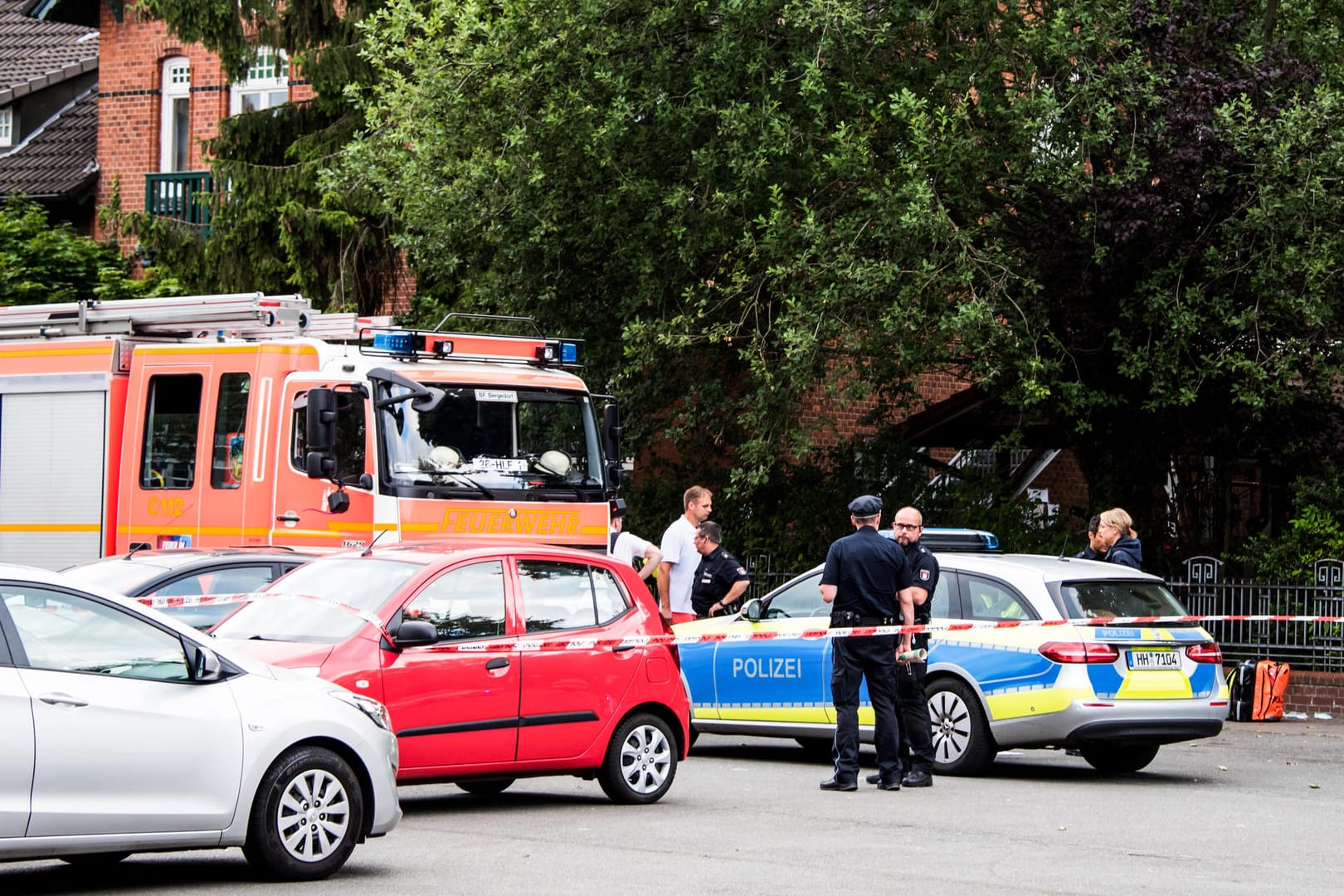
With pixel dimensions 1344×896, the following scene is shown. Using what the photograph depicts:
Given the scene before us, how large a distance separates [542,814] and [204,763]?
3288 millimetres

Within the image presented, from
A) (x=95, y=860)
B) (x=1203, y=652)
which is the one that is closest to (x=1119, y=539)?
(x=1203, y=652)

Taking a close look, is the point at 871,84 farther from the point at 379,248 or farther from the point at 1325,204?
the point at 379,248

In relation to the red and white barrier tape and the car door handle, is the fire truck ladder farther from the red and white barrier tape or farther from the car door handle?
the car door handle

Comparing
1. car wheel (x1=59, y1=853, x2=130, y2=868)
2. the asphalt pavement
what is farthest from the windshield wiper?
car wheel (x1=59, y1=853, x2=130, y2=868)

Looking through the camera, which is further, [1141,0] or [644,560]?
[1141,0]

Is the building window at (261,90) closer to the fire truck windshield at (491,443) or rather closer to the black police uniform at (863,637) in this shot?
the fire truck windshield at (491,443)

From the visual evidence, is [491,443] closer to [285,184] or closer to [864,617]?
[864,617]

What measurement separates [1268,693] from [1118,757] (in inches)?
199

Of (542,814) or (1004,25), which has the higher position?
(1004,25)

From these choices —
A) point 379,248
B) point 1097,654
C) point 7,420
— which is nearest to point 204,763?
point 1097,654

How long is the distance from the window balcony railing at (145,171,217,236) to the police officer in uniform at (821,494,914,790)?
19.0m

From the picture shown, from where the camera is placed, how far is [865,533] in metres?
12.3

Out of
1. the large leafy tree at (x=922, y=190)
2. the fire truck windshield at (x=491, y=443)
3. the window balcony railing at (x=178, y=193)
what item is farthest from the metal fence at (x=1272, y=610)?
the window balcony railing at (x=178, y=193)

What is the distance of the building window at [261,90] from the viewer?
30109 mm
